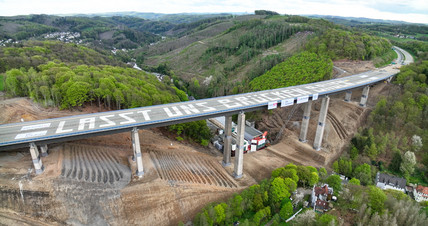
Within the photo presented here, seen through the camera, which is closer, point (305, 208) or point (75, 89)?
point (305, 208)

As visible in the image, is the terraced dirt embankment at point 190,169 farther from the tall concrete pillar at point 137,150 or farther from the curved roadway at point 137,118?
the curved roadway at point 137,118

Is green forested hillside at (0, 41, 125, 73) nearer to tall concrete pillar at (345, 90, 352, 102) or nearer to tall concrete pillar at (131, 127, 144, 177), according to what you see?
tall concrete pillar at (131, 127, 144, 177)

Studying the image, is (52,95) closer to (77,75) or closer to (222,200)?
(77,75)

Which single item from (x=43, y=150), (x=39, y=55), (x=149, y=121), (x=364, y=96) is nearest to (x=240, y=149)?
(x=149, y=121)

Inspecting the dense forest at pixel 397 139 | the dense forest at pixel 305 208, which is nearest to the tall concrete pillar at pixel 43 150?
the dense forest at pixel 305 208

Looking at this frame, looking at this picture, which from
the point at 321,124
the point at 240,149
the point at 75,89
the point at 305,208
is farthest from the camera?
the point at 321,124

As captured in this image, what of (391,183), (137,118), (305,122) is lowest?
(391,183)

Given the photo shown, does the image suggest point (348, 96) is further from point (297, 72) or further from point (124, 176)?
point (124, 176)

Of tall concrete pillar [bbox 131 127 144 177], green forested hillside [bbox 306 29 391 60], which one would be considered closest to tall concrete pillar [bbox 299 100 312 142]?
tall concrete pillar [bbox 131 127 144 177]
